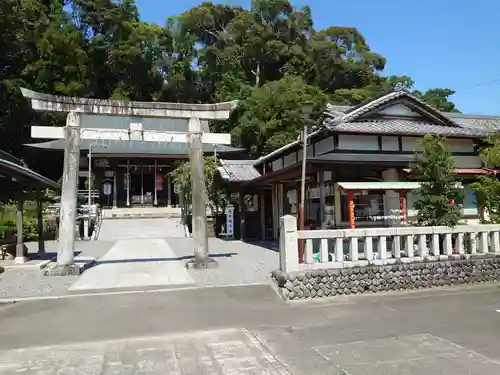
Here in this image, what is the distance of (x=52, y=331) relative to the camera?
20.7ft

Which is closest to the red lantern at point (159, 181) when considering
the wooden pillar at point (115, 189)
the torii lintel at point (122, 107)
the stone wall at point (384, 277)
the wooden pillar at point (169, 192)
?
the wooden pillar at point (169, 192)

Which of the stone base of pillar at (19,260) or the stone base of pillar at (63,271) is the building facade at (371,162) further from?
the stone base of pillar at (19,260)

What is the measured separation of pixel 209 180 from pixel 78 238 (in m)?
7.87

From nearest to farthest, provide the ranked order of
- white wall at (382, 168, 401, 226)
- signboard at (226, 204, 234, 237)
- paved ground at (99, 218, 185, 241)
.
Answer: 1. white wall at (382, 168, 401, 226)
2. signboard at (226, 204, 234, 237)
3. paved ground at (99, 218, 185, 241)

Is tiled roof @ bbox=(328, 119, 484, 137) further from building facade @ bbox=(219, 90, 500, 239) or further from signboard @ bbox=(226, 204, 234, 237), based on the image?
signboard @ bbox=(226, 204, 234, 237)

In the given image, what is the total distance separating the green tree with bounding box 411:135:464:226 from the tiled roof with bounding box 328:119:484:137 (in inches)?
215

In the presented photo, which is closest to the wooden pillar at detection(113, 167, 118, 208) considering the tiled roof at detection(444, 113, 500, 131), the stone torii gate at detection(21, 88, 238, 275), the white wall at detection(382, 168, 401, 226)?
the stone torii gate at detection(21, 88, 238, 275)

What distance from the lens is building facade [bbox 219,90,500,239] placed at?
13.9 metres

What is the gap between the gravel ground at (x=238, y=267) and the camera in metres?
9.95

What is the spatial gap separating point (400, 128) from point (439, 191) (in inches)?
276

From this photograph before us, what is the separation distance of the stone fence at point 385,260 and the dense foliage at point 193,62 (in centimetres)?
1927

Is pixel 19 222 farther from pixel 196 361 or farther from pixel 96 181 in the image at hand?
pixel 96 181

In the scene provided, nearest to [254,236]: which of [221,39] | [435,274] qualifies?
[435,274]

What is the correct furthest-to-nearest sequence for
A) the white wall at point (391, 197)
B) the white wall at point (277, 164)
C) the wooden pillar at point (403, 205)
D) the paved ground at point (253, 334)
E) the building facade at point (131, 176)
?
the building facade at point (131, 176) < the white wall at point (277, 164) < the white wall at point (391, 197) < the wooden pillar at point (403, 205) < the paved ground at point (253, 334)
